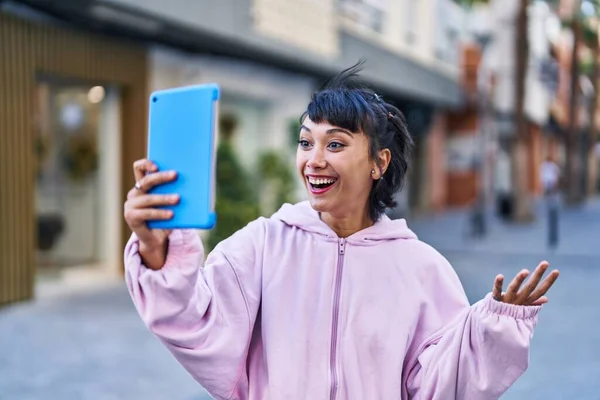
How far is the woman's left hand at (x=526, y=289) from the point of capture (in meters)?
1.95

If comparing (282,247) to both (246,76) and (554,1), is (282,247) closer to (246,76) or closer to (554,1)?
(246,76)

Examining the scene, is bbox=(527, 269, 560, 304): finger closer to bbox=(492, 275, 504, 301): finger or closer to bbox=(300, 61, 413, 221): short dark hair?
bbox=(492, 275, 504, 301): finger

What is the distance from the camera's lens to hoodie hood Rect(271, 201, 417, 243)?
219cm

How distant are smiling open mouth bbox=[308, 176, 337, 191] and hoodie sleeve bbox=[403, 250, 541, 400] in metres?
0.37

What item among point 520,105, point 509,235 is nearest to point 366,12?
point 520,105

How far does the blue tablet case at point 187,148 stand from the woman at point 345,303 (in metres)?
0.30

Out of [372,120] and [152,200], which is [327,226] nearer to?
[372,120]

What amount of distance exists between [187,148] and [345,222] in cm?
64

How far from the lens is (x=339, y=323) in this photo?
208cm

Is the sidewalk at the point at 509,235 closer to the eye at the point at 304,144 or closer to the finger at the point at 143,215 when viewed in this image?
the eye at the point at 304,144

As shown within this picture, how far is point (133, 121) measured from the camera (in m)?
12.0

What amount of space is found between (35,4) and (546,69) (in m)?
20.7

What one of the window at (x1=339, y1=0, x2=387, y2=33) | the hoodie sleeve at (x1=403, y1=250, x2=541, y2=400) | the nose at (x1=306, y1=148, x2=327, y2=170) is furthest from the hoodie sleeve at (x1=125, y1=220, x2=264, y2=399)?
the window at (x1=339, y1=0, x2=387, y2=33)

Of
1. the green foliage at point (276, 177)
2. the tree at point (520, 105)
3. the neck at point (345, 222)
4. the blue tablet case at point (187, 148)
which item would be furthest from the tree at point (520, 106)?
the blue tablet case at point (187, 148)
